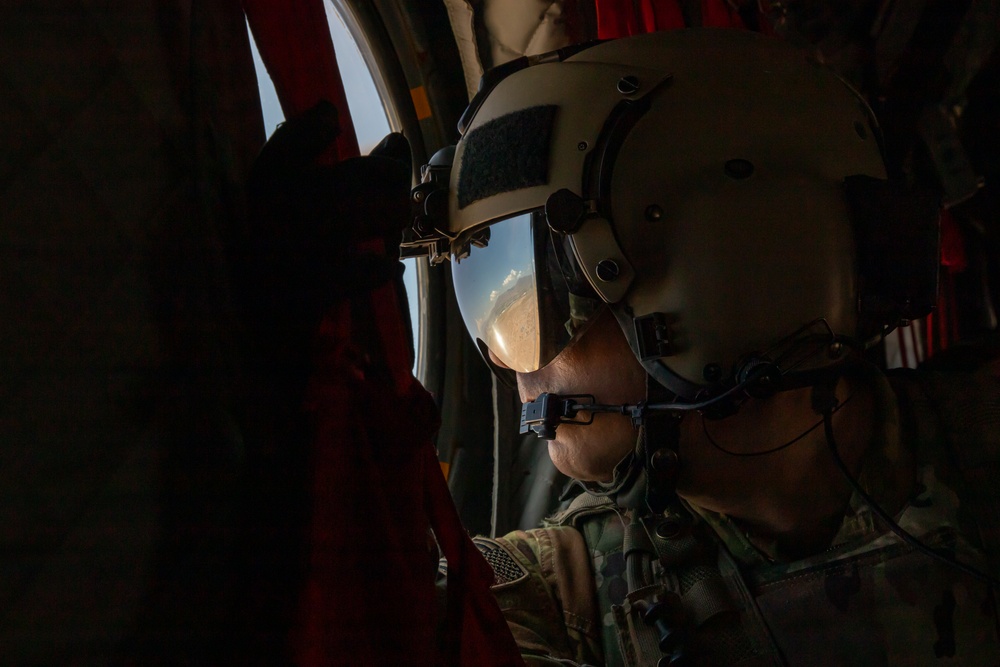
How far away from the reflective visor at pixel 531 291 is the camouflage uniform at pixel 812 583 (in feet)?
0.96

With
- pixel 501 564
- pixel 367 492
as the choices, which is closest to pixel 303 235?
pixel 367 492

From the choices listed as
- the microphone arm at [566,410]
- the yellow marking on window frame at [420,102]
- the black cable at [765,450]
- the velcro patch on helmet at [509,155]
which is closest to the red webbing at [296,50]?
the velcro patch on helmet at [509,155]

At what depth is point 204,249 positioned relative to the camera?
0.68 metres

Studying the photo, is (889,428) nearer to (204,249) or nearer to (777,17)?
(204,249)

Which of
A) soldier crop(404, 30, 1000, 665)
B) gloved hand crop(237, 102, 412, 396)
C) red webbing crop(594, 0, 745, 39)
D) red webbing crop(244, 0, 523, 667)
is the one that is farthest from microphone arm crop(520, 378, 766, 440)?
red webbing crop(594, 0, 745, 39)

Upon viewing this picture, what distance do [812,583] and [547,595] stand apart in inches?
15.9

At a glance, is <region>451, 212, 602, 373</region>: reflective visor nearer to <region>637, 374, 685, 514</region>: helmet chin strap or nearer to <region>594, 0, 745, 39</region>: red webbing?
<region>637, 374, 685, 514</region>: helmet chin strap

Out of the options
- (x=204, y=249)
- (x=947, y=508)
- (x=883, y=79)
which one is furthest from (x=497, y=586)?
(x=883, y=79)

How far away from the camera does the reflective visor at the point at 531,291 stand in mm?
1190

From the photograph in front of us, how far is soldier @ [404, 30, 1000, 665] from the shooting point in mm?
1124

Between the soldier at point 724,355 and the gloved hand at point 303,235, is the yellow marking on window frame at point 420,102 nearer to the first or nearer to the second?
the soldier at point 724,355

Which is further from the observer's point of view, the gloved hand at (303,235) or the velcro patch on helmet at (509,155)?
the velcro patch on helmet at (509,155)

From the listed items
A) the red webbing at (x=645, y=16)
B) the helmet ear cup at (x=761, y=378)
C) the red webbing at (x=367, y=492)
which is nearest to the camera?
the red webbing at (x=367, y=492)

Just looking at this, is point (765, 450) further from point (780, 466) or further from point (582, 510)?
point (582, 510)
